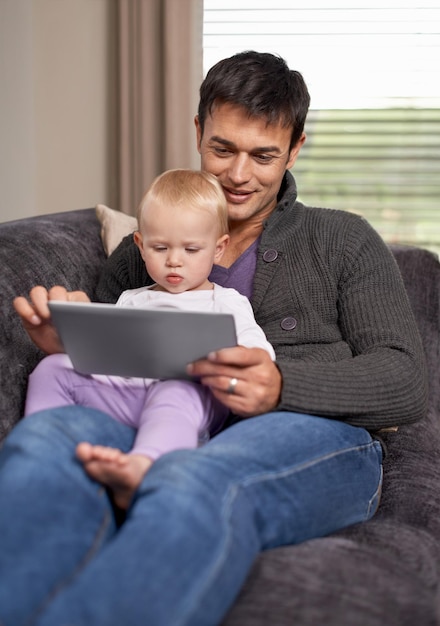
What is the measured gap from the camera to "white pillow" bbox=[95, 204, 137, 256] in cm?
218

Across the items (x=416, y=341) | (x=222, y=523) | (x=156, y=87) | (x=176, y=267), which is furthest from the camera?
(x=156, y=87)

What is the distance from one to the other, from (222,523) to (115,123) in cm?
291

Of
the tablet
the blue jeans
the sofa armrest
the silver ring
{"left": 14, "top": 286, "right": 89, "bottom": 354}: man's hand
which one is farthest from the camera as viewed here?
the sofa armrest

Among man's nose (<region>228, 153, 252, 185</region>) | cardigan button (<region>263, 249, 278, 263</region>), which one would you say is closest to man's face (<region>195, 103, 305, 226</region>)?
man's nose (<region>228, 153, 252, 185</region>)

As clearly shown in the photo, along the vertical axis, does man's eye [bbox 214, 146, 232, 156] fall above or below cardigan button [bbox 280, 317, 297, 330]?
above

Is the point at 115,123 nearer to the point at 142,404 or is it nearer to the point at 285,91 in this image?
the point at 285,91

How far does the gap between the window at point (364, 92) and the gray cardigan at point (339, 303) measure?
2.08 metres

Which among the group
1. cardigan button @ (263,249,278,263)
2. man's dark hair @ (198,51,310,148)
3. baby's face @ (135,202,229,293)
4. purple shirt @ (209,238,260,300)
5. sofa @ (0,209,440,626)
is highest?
man's dark hair @ (198,51,310,148)

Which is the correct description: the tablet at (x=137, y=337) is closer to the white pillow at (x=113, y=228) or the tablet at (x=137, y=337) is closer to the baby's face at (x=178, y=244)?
the baby's face at (x=178, y=244)

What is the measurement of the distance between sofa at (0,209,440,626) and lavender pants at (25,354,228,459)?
18 cm

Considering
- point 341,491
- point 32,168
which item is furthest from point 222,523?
point 32,168

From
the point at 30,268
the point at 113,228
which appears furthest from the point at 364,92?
the point at 30,268

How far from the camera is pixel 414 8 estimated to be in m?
3.77

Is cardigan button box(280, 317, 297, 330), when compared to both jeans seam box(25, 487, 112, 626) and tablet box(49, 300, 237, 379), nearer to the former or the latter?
tablet box(49, 300, 237, 379)
